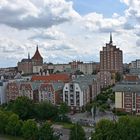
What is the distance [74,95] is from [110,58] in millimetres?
21845

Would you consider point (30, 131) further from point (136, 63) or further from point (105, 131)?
point (136, 63)

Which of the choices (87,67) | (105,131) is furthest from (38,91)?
(87,67)

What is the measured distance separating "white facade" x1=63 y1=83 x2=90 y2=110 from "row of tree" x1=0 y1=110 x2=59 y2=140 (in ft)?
26.0

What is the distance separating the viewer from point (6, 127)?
1711 cm

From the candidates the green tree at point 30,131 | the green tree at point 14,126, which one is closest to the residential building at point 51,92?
the green tree at point 14,126

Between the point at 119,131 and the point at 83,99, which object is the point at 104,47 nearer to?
the point at 83,99

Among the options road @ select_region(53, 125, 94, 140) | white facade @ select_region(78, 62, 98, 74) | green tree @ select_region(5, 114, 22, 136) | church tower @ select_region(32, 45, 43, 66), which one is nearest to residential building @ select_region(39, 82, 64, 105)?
road @ select_region(53, 125, 94, 140)

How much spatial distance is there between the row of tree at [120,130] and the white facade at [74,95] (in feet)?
34.8

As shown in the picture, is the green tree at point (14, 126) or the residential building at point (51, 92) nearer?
the green tree at point (14, 126)

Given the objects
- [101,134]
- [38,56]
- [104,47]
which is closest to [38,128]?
[101,134]

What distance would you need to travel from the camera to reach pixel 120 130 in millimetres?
13930

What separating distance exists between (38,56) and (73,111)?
4030cm

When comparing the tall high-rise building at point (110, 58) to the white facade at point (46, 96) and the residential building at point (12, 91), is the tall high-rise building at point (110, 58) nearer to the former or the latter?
the residential building at point (12, 91)

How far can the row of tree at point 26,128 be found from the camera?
49.8ft
